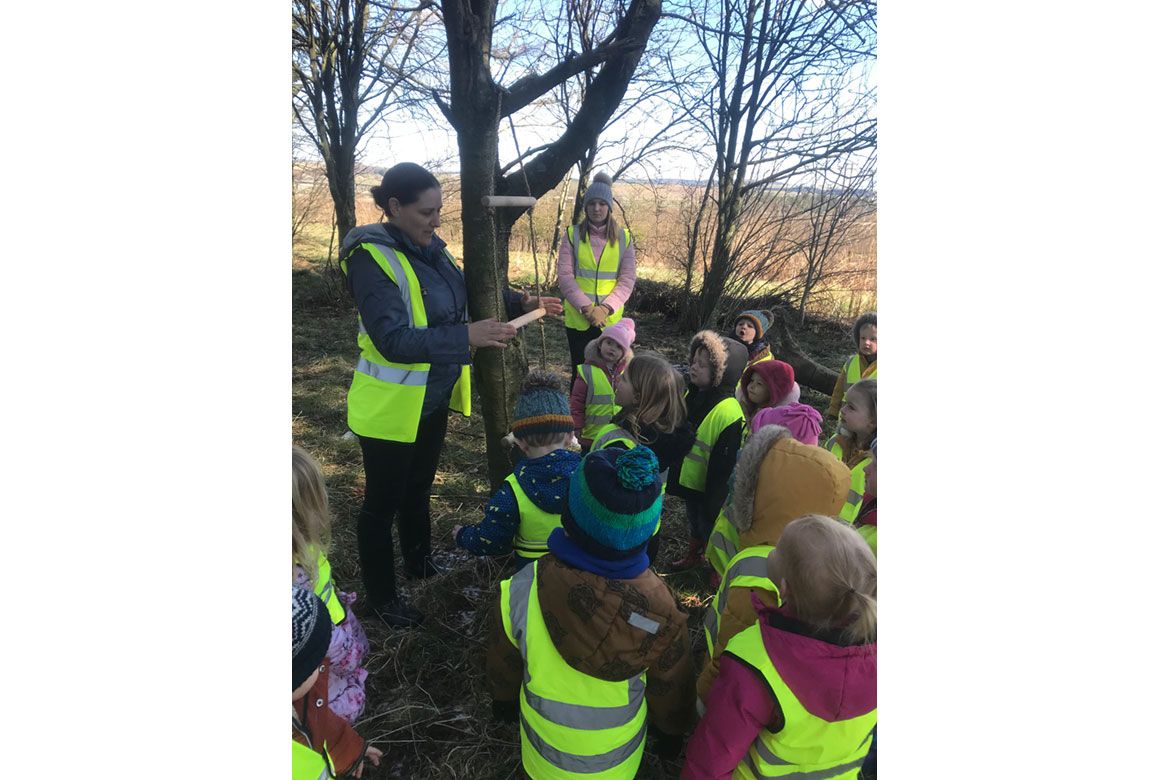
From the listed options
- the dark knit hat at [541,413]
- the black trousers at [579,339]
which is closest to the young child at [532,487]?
the dark knit hat at [541,413]

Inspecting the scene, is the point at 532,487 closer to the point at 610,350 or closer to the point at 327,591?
the point at 327,591

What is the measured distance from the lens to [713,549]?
2188 mm

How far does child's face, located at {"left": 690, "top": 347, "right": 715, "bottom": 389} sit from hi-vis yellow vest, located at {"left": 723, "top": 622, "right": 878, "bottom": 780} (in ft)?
4.90

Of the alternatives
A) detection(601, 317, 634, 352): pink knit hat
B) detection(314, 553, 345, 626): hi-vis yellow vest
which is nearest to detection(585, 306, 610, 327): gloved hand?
detection(601, 317, 634, 352): pink knit hat

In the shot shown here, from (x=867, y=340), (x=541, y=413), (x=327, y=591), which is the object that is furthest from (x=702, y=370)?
(x=327, y=591)

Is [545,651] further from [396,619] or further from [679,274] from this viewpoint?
[679,274]

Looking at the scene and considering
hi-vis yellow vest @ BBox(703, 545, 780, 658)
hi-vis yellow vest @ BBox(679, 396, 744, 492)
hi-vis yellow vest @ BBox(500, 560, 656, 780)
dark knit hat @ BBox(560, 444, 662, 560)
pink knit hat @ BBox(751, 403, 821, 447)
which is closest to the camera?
dark knit hat @ BBox(560, 444, 662, 560)

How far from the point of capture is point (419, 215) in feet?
5.43

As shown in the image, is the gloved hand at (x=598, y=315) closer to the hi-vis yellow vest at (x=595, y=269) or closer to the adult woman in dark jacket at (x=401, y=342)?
the hi-vis yellow vest at (x=595, y=269)

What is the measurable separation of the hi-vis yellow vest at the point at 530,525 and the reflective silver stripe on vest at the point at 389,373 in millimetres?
413

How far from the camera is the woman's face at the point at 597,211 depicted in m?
3.06

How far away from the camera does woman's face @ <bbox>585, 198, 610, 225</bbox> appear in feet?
10.0

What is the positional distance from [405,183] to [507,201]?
306 millimetres

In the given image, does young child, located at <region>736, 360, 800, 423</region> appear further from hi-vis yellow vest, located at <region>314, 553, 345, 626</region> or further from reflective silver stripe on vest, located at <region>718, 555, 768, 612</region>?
hi-vis yellow vest, located at <region>314, 553, 345, 626</region>
